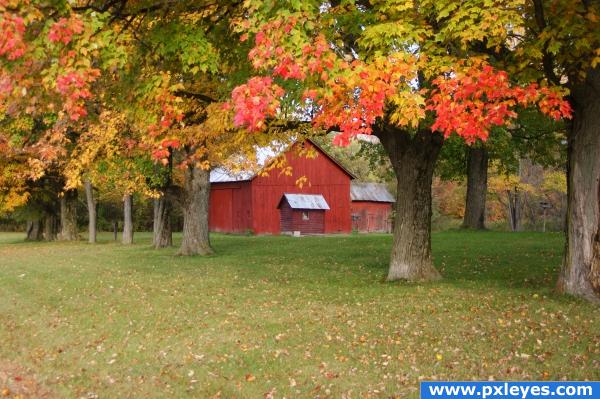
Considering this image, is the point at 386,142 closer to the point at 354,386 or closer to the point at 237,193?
the point at 354,386


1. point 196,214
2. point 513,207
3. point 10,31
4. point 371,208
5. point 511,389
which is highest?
point 10,31

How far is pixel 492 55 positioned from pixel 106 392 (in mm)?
9272

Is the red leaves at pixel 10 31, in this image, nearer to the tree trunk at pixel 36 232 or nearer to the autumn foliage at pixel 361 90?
the autumn foliage at pixel 361 90

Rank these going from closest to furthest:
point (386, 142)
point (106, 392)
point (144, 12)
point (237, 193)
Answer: point (106, 392) → point (144, 12) → point (386, 142) → point (237, 193)

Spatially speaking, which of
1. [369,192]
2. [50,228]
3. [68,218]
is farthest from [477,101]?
[369,192]

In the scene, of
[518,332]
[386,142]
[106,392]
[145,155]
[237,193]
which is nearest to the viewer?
[106,392]

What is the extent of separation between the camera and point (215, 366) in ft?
27.8

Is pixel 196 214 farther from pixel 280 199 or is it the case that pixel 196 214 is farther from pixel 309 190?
pixel 309 190

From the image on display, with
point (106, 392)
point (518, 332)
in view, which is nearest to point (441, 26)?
point (518, 332)

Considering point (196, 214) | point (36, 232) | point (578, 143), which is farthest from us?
point (36, 232)

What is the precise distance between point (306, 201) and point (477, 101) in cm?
4010

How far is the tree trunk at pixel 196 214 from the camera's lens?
2433 centimetres

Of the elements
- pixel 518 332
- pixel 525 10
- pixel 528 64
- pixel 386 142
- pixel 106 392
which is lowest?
pixel 106 392

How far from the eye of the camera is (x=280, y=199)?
48.0 m
